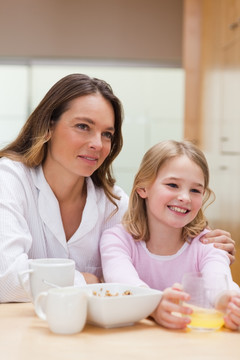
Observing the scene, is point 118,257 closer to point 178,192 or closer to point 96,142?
point 178,192

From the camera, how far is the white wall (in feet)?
17.9

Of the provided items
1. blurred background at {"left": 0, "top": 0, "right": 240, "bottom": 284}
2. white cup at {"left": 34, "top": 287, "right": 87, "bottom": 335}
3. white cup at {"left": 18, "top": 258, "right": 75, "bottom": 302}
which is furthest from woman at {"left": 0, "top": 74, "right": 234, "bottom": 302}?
blurred background at {"left": 0, "top": 0, "right": 240, "bottom": 284}

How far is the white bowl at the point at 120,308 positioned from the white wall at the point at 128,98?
175 inches

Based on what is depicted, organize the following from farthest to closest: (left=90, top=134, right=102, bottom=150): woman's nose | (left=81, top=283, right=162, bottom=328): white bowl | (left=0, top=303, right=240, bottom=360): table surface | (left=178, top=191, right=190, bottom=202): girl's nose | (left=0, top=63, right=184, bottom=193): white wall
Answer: (left=0, top=63, right=184, bottom=193): white wall → (left=90, top=134, right=102, bottom=150): woman's nose → (left=178, top=191, right=190, bottom=202): girl's nose → (left=81, top=283, right=162, bottom=328): white bowl → (left=0, top=303, right=240, bottom=360): table surface

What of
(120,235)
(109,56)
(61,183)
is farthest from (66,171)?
(109,56)

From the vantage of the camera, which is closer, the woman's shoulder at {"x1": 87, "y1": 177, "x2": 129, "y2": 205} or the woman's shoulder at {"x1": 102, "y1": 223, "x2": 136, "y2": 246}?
the woman's shoulder at {"x1": 102, "y1": 223, "x2": 136, "y2": 246}

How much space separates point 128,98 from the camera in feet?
18.5

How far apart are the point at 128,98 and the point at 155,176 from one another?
4081mm

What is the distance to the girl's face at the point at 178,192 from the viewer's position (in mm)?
1548

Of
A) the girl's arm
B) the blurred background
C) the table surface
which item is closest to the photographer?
the table surface

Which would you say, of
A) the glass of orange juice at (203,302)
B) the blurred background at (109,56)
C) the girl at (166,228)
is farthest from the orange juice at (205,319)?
the blurred background at (109,56)

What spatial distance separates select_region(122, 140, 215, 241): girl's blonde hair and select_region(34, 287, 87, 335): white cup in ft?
1.95

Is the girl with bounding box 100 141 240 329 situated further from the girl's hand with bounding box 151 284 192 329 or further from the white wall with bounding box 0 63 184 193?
the white wall with bounding box 0 63 184 193

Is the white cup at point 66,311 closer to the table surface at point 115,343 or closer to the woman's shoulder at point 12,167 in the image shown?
the table surface at point 115,343
